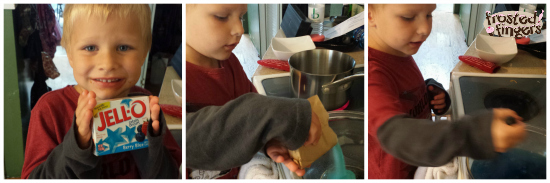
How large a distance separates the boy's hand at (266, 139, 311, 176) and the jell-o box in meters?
0.31

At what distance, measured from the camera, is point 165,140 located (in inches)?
47.0

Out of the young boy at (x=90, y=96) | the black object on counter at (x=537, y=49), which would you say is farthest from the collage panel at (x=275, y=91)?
the black object on counter at (x=537, y=49)

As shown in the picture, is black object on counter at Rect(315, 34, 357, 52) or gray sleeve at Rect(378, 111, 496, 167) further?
black object on counter at Rect(315, 34, 357, 52)

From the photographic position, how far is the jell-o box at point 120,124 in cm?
113

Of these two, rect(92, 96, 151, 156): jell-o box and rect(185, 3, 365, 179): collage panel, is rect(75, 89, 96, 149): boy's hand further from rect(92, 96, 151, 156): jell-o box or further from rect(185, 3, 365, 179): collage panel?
rect(185, 3, 365, 179): collage panel

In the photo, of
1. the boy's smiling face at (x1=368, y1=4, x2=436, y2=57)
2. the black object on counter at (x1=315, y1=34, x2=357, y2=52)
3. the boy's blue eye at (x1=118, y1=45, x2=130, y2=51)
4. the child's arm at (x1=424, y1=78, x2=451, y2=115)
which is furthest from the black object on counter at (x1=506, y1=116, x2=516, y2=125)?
the boy's blue eye at (x1=118, y1=45, x2=130, y2=51)

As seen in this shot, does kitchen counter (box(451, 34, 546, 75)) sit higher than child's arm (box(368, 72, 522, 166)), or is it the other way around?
kitchen counter (box(451, 34, 546, 75))

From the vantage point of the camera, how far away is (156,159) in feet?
3.94

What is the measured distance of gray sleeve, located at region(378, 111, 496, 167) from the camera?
1.05 meters

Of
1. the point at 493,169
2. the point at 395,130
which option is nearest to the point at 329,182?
the point at 395,130

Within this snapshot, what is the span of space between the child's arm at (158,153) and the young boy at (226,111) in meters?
0.04

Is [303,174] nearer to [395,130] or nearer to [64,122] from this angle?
[395,130]

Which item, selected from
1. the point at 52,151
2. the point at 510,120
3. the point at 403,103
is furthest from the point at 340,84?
the point at 52,151

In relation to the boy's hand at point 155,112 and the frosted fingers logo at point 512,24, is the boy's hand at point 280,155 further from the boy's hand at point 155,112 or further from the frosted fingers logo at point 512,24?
the frosted fingers logo at point 512,24
